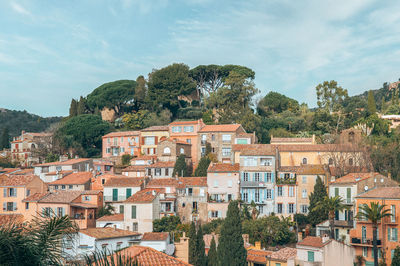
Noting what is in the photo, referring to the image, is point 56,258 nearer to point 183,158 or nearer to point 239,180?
point 239,180

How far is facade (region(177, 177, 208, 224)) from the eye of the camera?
54.3 m

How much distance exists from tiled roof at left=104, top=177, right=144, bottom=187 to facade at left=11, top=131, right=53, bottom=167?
27.2 m

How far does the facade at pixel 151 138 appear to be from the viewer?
247 feet

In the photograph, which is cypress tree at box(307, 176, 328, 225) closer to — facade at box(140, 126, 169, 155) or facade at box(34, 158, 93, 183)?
facade at box(140, 126, 169, 155)

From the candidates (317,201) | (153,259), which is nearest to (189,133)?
(317,201)

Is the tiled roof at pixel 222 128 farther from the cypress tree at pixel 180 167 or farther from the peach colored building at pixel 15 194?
the peach colored building at pixel 15 194

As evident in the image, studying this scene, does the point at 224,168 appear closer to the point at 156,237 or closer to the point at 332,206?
the point at 332,206

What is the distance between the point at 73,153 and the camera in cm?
8044

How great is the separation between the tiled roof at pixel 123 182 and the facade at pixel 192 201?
516 centimetres

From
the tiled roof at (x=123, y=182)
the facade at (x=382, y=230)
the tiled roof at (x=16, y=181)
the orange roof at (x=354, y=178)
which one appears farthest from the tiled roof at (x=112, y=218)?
the facade at (x=382, y=230)

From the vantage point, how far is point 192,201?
55.0m

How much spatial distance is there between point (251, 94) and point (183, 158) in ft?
81.0

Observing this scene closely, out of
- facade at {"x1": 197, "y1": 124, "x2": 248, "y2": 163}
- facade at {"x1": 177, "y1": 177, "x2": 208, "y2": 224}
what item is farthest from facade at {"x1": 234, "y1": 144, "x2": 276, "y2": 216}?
facade at {"x1": 197, "y1": 124, "x2": 248, "y2": 163}

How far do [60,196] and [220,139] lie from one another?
23.8 metres
